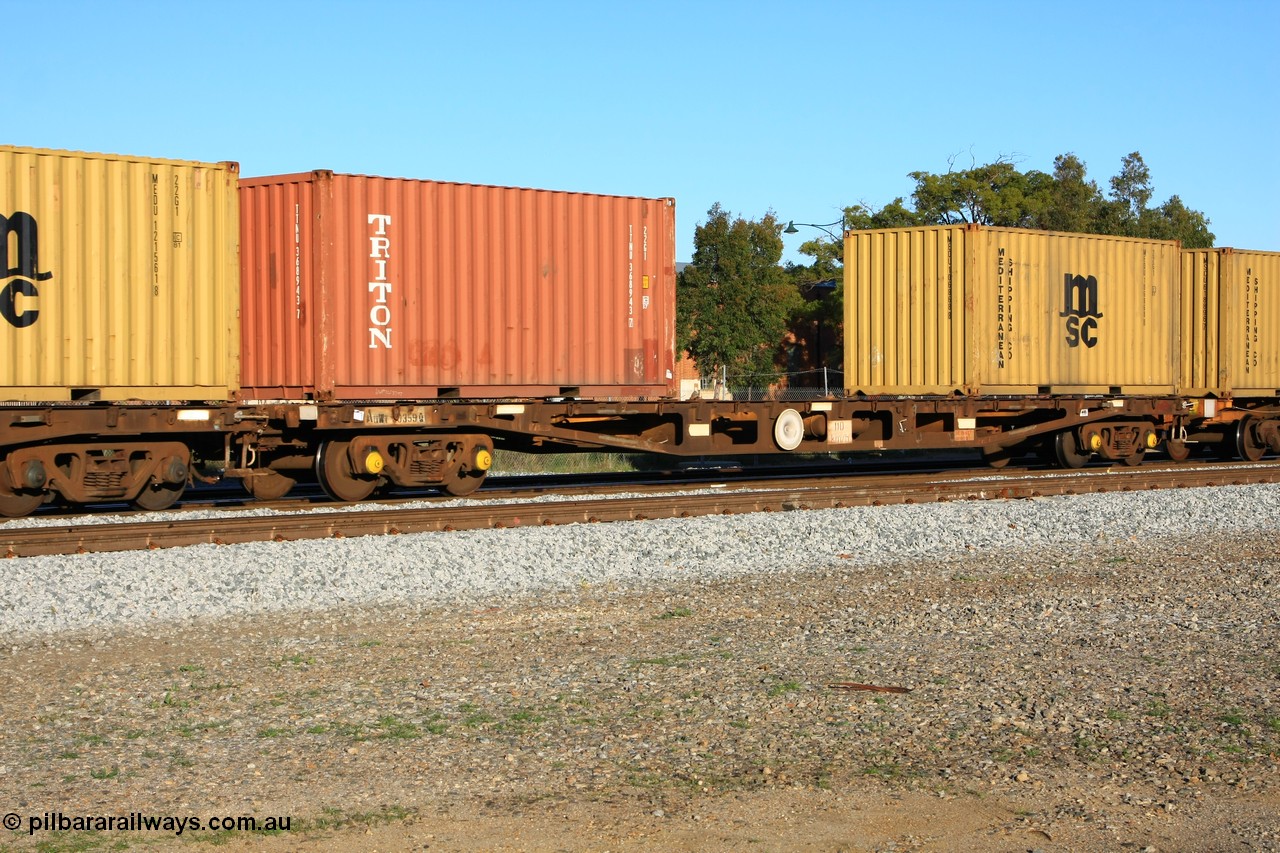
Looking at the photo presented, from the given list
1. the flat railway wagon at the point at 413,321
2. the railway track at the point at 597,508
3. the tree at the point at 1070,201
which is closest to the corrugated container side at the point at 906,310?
the railway track at the point at 597,508

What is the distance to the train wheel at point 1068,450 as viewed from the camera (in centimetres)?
2070

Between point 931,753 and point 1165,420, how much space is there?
1764 cm

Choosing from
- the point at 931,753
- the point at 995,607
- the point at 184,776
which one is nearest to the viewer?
the point at 184,776

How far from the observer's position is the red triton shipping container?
575 inches

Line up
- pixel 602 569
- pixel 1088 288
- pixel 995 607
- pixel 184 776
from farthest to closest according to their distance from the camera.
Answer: pixel 1088 288
pixel 602 569
pixel 995 607
pixel 184 776

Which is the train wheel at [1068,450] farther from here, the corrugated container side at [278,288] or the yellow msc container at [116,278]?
the yellow msc container at [116,278]

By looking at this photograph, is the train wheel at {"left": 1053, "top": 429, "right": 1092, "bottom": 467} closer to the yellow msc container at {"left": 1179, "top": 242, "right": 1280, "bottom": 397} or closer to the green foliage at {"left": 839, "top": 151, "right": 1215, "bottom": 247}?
the yellow msc container at {"left": 1179, "top": 242, "right": 1280, "bottom": 397}

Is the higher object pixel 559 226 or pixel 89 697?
pixel 559 226

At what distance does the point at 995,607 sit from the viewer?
8828 millimetres

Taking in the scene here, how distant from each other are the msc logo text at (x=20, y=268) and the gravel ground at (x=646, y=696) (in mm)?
3573

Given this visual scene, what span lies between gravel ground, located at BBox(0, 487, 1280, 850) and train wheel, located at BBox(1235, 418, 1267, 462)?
12.2m

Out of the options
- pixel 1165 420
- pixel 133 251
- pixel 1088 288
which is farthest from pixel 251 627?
pixel 1165 420

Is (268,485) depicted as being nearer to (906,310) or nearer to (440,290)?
(440,290)

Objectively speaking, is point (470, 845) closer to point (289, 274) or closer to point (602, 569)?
point (602, 569)
